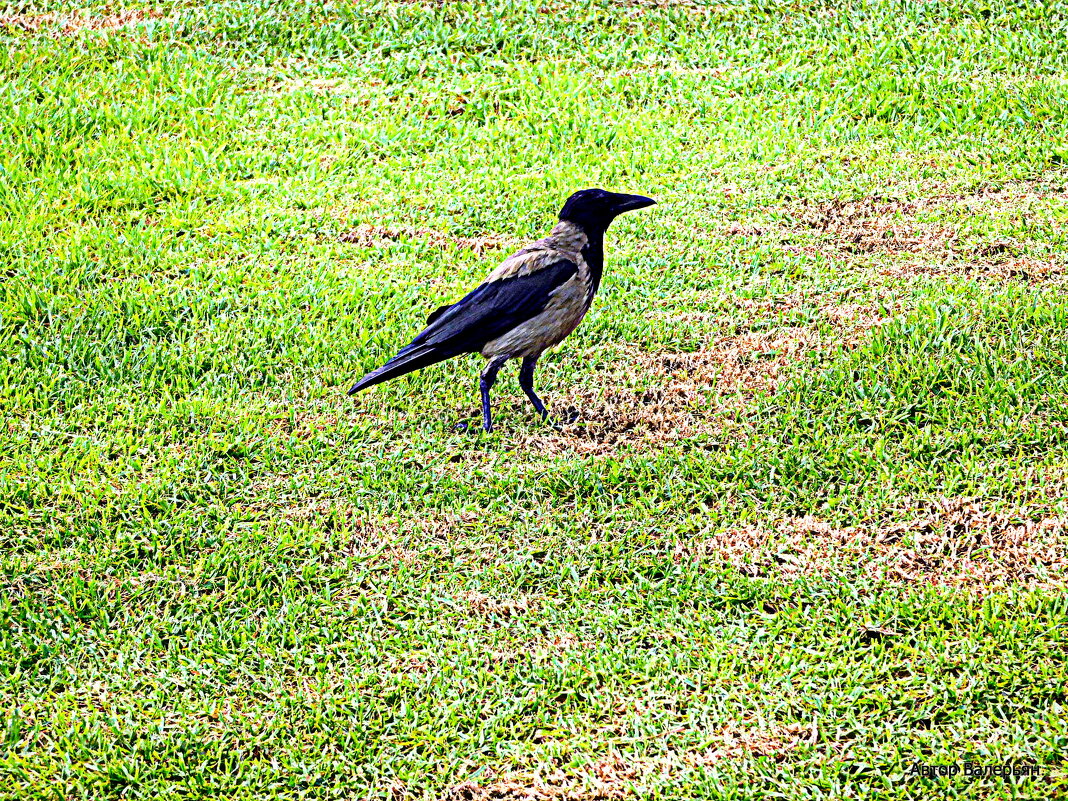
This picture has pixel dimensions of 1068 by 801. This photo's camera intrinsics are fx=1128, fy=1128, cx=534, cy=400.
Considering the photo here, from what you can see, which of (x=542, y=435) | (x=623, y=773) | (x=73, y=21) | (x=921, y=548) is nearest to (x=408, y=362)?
(x=542, y=435)

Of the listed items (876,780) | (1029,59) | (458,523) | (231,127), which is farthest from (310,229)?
(1029,59)

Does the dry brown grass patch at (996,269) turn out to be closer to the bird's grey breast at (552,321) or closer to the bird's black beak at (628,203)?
the bird's black beak at (628,203)

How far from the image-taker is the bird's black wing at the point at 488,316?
4.58 m

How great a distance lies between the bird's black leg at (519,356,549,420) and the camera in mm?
4789

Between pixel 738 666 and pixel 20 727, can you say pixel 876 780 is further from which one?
pixel 20 727

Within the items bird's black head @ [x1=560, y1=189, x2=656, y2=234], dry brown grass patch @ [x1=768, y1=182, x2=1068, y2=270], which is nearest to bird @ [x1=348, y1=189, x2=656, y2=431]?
bird's black head @ [x1=560, y1=189, x2=656, y2=234]

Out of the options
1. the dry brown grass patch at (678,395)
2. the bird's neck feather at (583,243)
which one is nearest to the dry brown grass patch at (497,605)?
the dry brown grass patch at (678,395)

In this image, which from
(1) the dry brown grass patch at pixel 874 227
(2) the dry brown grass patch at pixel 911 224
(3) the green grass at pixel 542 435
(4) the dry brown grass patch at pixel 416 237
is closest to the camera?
(3) the green grass at pixel 542 435

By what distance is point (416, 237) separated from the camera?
654cm

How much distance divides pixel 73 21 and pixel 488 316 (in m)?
6.25

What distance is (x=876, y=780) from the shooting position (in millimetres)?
3391

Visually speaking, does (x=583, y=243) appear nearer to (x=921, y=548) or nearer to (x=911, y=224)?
(x=921, y=548)

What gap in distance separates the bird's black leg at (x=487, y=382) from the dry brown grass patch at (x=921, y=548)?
1.06 m

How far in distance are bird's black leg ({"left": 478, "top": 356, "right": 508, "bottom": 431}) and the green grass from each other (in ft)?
0.34
